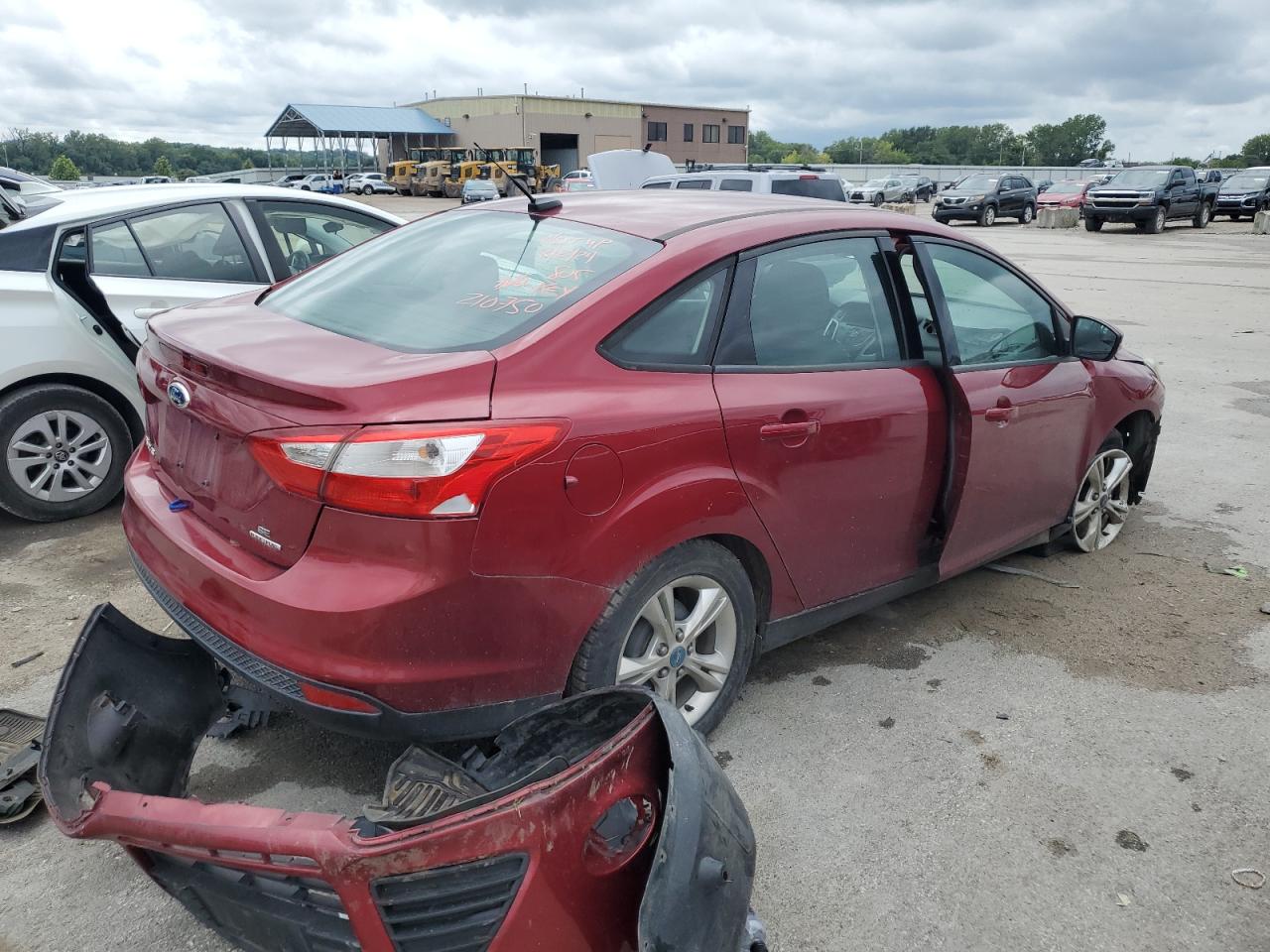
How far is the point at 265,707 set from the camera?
2617 millimetres

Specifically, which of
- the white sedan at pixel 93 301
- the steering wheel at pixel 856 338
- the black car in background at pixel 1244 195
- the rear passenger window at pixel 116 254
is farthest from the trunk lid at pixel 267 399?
the black car in background at pixel 1244 195

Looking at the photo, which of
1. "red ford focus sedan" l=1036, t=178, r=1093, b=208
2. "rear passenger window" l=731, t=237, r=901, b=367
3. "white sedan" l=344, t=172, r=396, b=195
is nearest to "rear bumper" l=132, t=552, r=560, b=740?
"rear passenger window" l=731, t=237, r=901, b=367

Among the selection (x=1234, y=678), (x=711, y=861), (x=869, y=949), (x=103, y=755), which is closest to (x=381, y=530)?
(x=103, y=755)

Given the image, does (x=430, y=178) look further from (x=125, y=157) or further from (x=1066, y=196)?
(x=125, y=157)

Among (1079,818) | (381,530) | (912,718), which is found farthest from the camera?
(912,718)

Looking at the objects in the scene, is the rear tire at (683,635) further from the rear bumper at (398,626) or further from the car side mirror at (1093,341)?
the car side mirror at (1093,341)

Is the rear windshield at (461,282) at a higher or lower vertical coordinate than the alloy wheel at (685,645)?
higher

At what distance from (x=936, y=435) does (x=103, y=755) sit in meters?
2.76

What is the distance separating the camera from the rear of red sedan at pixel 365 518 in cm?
230

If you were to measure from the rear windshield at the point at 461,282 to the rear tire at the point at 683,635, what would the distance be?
0.79 m

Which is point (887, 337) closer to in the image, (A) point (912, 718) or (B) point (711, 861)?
(A) point (912, 718)

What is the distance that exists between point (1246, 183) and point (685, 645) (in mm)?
38078

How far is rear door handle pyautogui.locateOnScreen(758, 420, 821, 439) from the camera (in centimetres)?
295

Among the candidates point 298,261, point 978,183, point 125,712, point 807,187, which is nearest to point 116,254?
point 298,261
